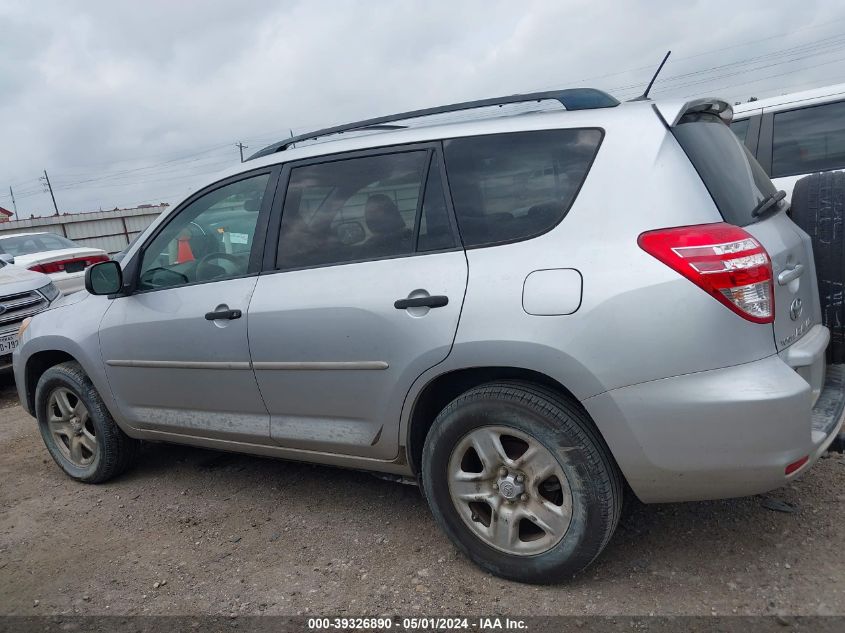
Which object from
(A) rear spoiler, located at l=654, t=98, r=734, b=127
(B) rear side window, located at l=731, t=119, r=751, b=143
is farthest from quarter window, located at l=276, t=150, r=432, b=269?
(B) rear side window, located at l=731, t=119, r=751, b=143

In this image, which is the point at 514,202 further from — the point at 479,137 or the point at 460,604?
the point at 460,604

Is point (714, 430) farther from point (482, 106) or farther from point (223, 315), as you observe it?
point (223, 315)

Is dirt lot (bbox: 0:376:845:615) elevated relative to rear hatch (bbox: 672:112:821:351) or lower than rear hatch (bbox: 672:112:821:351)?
lower

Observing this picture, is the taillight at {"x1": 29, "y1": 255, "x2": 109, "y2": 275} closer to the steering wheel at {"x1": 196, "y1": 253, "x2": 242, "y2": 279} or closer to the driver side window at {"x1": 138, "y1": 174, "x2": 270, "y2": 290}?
the driver side window at {"x1": 138, "y1": 174, "x2": 270, "y2": 290}

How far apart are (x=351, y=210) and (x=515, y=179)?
76 cm

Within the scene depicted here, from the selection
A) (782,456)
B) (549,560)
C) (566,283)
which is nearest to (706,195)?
(566,283)

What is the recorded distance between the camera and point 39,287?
A: 6977 mm

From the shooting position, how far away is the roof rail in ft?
8.64

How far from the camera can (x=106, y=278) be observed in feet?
11.6

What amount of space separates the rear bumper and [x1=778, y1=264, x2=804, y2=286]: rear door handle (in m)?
0.28

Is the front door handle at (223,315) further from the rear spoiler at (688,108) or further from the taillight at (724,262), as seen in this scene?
the rear spoiler at (688,108)

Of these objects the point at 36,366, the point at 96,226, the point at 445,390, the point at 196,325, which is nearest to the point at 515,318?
the point at 445,390

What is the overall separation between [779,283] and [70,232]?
3009cm

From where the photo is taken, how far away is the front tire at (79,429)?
12.8 feet
